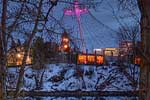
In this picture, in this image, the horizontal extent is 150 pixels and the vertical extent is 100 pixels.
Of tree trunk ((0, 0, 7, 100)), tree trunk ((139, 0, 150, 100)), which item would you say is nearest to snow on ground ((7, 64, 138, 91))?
tree trunk ((0, 0, 7, 100))

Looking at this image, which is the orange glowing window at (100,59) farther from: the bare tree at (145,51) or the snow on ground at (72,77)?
the bare tree at (145,51)

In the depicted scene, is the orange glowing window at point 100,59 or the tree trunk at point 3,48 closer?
the tree trunk at point 3,48

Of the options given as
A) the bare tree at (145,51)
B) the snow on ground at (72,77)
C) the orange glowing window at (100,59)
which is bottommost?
the snow on ground at (72,77)

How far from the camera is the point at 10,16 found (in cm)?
1112

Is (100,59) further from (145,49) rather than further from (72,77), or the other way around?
(145,49)

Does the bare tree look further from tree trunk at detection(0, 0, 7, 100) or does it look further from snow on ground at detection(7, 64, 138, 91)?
snow on ground at detection(7, 64, 138, 91)

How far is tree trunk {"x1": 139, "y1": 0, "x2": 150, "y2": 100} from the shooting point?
978 centimetres

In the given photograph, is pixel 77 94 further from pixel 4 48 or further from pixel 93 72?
pixel 4 48

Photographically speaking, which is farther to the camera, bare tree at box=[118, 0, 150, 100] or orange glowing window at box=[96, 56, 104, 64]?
orange glowing window at box=[96, 56, 104, 64]

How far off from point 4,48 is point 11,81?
234cm

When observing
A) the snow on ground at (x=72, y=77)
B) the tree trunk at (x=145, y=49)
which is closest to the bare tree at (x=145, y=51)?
the tree trunk at (x=145, y=49)

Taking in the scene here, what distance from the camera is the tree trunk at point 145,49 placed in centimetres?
978

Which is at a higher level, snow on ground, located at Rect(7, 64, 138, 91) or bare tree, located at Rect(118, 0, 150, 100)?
bare tree, located at Rect(118, 0, 150, 100)

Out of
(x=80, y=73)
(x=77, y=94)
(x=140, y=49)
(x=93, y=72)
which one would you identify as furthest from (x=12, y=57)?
(x=93, y=72)
